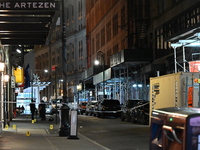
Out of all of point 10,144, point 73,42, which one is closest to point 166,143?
point 10,144

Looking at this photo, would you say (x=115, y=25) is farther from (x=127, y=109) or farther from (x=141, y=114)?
(x=141, y=114)

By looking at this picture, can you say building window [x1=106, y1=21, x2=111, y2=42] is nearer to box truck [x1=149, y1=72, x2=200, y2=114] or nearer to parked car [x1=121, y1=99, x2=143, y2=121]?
parked car [x1=121, y1=99, x2=143, y2=121]

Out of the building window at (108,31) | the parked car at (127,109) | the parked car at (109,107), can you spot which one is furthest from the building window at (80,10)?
the parked car at (127,109)

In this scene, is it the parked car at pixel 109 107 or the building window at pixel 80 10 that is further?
the building window at pixel 80 10

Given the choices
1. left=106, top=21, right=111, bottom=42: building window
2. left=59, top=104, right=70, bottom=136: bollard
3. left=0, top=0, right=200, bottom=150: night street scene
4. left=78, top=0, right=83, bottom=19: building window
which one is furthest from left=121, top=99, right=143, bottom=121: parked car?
left=78, top=0, right=83, bottom=19: building window

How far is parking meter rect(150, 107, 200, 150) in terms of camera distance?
6.20 m

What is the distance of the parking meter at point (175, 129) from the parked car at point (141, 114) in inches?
877

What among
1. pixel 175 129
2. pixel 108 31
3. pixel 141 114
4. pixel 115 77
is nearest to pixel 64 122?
pixel 141 114

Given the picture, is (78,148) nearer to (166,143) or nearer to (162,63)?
(166,143)

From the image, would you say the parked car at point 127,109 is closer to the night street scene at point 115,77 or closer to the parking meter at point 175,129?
the night street scene at point 115,77

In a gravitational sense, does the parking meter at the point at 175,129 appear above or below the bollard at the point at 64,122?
above

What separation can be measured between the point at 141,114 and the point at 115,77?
918 inches

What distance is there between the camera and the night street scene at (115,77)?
15.3 metres

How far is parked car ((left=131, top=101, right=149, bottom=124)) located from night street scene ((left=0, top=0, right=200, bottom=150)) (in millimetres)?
68
